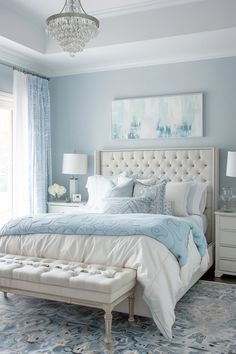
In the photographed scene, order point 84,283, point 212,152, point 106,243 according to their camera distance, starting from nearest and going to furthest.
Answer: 1. point 84,283
2. point 106,243
3. point 212,152

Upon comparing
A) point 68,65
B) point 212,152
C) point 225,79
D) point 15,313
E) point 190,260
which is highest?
point 68,65

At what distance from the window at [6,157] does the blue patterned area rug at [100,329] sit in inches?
67.2

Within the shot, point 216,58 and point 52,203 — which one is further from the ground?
point 216,58

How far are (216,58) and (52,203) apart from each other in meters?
2.92

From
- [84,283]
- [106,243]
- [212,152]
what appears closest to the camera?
[84,283]

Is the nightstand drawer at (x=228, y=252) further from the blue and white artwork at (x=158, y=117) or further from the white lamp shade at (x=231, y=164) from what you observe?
the blue and white artwork at (x=158, y=117)

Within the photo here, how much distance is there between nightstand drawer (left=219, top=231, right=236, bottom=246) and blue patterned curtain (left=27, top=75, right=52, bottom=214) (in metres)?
2.54

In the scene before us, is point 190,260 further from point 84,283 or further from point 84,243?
point 84,283

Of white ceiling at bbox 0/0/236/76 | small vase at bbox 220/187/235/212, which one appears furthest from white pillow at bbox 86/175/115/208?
white ceiling at bbox 0/0/236/76

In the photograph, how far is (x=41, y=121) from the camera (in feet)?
18.6

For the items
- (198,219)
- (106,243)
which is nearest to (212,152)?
(198,219)

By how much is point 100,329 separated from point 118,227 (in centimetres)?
80

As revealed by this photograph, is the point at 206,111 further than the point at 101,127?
No

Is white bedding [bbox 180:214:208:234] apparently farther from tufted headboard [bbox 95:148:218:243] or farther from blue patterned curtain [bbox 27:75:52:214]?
blue patterned curtain [bbox 27:75:52:214]
